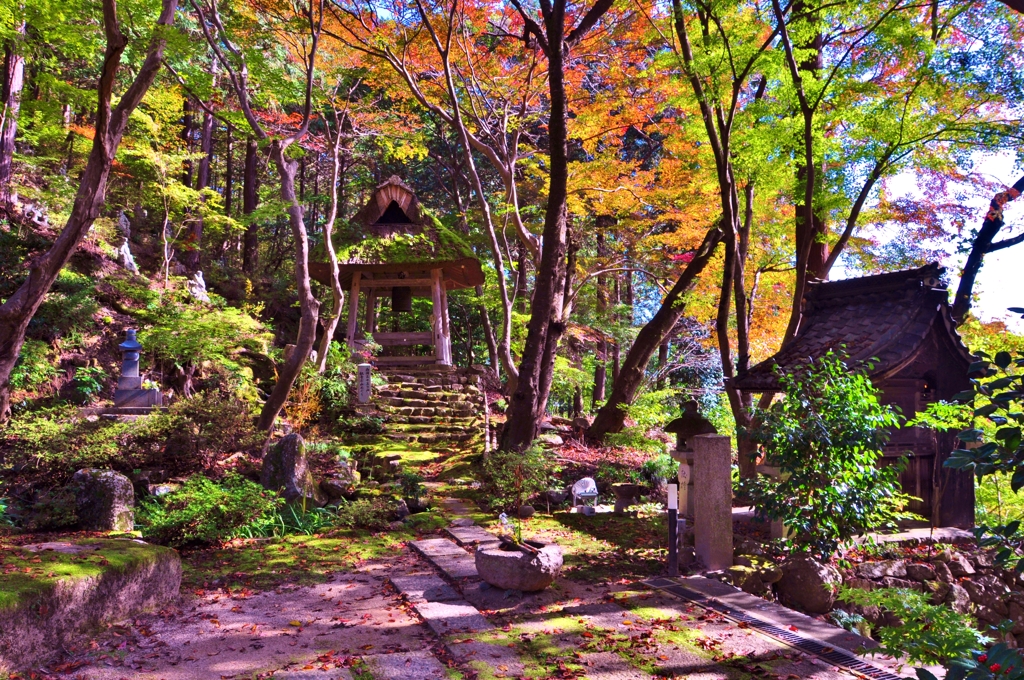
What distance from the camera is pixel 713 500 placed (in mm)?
6465

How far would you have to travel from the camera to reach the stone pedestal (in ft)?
24.3

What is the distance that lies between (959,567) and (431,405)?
10.7m

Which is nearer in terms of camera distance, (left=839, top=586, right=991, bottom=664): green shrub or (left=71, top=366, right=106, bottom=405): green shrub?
(left=839, top=586, right=991, bottom=664): green shrub

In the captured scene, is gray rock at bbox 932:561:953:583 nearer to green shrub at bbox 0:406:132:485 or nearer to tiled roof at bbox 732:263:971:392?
tiled roof at bbox 732:263:971:392

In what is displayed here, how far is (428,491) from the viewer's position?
34.2ft

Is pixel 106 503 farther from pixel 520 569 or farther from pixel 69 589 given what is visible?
pixel 520 569

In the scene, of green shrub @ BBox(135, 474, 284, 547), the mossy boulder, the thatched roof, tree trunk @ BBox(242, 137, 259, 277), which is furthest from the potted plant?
tree trunk @ BBox(242, 137, 259, 277)

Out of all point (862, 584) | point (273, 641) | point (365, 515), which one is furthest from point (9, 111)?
point (862, 584)

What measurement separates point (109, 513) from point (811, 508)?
286 inches

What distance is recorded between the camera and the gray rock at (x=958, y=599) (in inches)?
254

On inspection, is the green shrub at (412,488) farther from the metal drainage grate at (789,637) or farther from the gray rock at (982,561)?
the gray rock at (982,561)

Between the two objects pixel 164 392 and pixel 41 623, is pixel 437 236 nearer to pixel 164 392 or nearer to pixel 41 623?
pixel 164 392

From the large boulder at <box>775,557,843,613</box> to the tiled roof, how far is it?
6.31ft

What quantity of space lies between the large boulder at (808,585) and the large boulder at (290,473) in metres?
5.73
